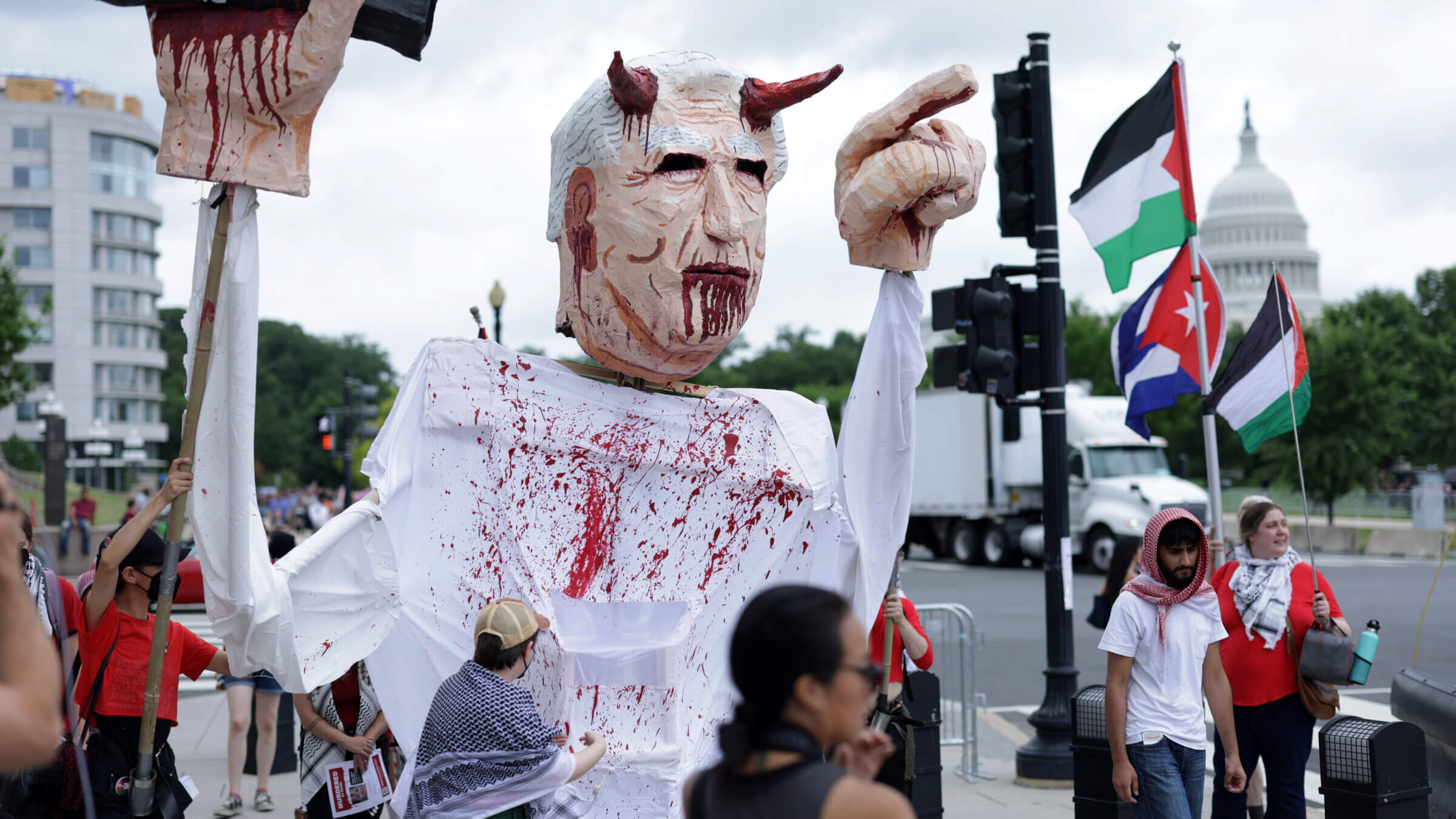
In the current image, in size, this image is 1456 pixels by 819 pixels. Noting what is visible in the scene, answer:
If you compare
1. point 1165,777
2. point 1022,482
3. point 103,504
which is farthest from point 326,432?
point 103,504

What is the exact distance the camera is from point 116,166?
63062mm

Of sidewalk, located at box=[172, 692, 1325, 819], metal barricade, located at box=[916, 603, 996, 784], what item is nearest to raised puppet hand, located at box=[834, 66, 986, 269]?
metal barricade, located at box=[916, 603, 996, 784]

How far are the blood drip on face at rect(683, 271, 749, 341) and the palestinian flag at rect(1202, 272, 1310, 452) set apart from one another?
13.7ft

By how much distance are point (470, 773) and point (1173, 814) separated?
105 inches

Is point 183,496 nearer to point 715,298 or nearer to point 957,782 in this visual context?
point 715,298

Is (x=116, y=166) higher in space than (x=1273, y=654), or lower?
higher

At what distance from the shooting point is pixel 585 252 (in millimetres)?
3676

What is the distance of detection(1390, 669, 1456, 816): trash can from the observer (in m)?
5.44

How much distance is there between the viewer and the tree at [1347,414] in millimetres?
27891

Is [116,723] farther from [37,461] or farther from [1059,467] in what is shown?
[37,461]

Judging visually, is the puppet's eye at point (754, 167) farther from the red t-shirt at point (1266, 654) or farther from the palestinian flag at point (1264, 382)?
the palestinian flag at point (1264, 382)

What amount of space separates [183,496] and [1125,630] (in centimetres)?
331

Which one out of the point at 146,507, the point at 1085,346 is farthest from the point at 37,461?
the point at 146,507

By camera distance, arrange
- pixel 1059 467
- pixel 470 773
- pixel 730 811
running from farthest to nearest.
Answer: pixel 1059 467
pixel 470 773
pixel 730 811
